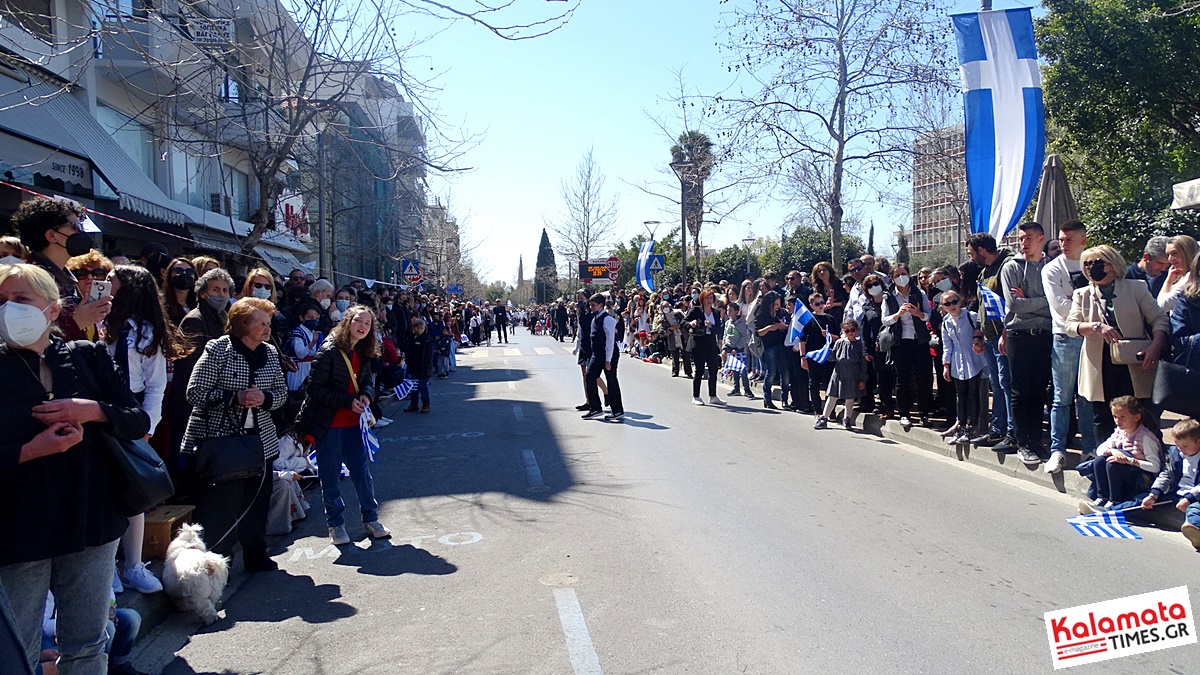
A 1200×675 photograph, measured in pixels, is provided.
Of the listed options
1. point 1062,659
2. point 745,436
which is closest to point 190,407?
point 1062,659

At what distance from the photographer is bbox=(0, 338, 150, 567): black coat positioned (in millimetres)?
3217

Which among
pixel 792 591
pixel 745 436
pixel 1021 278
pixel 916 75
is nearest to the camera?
pixel 792 591

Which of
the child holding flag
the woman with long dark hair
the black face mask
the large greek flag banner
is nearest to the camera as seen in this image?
the woman with long dark hair

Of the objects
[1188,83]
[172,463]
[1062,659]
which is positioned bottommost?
[1062,659]

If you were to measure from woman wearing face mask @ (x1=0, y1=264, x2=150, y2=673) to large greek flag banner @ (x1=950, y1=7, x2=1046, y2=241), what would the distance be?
973 cm

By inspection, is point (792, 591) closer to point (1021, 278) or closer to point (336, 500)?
point (336, 500)

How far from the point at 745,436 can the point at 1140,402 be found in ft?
15.5

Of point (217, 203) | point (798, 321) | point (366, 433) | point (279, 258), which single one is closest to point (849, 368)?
point (798, 321)

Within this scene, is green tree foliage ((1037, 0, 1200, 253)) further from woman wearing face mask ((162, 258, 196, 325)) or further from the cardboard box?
the cardboard box

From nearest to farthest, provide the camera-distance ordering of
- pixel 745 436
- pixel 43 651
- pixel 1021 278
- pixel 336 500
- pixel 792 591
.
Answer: pixel 43 651 → pixel 792 591 → pixel 336 500 → pixel 1021 278 → pixel 745 436

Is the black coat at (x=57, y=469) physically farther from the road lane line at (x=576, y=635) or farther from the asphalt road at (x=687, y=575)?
the road lane line at (x=576, y=635)

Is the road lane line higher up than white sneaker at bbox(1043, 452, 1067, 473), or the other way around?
white sneaker at bbox(1043, 452, 1067, 473)

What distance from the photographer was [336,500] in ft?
21.6

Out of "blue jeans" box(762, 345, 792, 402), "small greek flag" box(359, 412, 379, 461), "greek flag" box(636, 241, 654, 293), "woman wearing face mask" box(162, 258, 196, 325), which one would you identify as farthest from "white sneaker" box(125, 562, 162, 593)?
"greek flag" box(636, 241, 654, 293)
